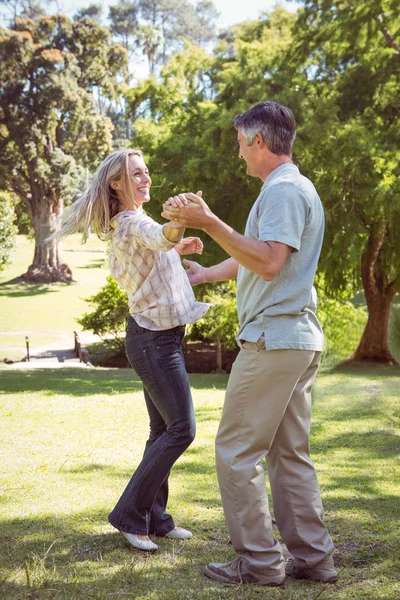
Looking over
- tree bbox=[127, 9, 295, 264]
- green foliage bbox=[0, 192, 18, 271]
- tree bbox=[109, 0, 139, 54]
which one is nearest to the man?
tree bbox=[127, 9, 295, 264]

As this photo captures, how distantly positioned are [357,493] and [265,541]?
1.68m

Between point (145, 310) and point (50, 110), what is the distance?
30369 millimetres

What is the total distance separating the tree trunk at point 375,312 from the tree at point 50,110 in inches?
663

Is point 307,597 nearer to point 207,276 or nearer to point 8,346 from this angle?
point 207,276

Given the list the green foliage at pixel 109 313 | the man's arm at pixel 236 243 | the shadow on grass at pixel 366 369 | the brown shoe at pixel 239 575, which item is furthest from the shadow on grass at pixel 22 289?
the man's arm at pixel 236 243

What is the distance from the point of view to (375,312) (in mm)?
15758

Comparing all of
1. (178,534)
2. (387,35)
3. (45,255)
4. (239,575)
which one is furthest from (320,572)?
(45,255)

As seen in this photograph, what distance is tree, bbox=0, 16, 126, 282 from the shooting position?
31.1 meters

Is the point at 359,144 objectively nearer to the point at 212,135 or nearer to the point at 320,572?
the point at 212,135

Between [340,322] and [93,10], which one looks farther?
[93,10]

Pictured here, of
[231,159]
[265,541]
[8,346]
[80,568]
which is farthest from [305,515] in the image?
[8,346]

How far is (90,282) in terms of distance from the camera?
121 feet

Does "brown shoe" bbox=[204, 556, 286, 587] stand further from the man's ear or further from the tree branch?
the tree branch

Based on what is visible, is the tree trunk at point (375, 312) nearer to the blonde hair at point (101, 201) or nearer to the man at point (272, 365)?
the blonde hair at point (101, 201)
